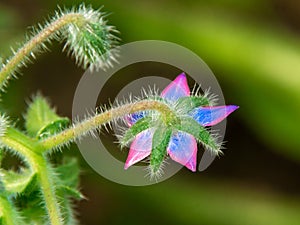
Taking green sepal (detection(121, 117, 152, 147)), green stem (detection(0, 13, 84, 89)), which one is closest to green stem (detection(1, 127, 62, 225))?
green stem (detection(0, 13, 84, 89))

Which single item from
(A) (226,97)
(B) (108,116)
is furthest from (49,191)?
(A) (226,97)

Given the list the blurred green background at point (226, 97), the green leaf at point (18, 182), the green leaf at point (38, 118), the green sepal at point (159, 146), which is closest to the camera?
the green sepal at point (159, 146)

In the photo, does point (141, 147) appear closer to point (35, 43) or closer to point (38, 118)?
point (35, 43)

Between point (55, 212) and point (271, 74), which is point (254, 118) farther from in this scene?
point (55, 212)

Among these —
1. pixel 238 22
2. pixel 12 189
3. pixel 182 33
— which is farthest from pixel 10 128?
pixel 238 22

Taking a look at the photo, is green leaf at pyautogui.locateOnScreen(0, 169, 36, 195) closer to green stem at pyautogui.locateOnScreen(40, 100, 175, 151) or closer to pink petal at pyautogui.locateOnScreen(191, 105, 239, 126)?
green stem at pyautogui.locateOnScreen(40, 100, 175, 151)

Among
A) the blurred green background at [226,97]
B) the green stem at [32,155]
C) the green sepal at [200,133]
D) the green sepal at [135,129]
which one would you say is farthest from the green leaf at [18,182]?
the blurred green background at [226,97]

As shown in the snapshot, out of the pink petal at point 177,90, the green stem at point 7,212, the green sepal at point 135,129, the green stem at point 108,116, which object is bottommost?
the green stem at point 7,212

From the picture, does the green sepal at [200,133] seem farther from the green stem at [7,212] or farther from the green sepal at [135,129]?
the green stem at [7,212]
